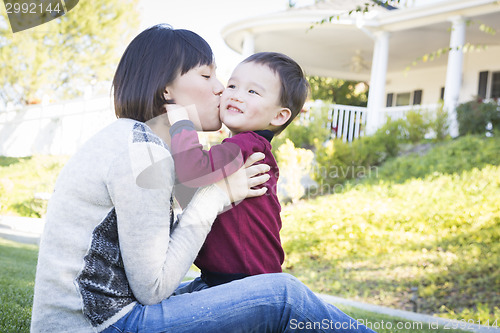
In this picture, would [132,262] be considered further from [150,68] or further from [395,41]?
[395,41]

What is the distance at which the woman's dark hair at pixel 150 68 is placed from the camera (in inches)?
75.4

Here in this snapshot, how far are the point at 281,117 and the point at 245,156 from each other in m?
0.53

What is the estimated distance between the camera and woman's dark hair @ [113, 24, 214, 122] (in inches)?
75.4

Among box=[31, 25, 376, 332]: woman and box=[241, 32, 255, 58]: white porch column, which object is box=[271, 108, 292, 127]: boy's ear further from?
box=[241, 32, 255, 58]: white porch column

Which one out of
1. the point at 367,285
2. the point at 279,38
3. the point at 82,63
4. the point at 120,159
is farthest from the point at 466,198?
the point at 82,63

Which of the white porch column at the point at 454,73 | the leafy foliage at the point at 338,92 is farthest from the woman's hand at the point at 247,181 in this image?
the leafy foliage at the point at 338,92

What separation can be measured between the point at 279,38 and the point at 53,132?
915 centimetres

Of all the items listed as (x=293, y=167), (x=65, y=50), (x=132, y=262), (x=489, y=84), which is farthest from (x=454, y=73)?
(x=65, y=50)

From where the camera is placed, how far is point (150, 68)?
1915 millimetres

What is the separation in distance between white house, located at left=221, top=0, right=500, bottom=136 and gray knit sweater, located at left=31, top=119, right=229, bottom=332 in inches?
379

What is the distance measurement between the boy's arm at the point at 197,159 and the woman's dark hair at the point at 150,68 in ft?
0.48

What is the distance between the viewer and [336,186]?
1019cm

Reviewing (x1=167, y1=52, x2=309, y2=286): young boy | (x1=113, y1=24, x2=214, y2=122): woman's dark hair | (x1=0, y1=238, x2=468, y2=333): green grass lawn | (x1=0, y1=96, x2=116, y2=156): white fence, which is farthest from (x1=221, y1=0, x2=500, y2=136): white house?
(x1=113, y1=24, x2=214, y2=122): woman's dark hair

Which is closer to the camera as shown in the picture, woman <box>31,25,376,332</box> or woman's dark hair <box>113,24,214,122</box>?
woman <box>31,25,376,332</box>
